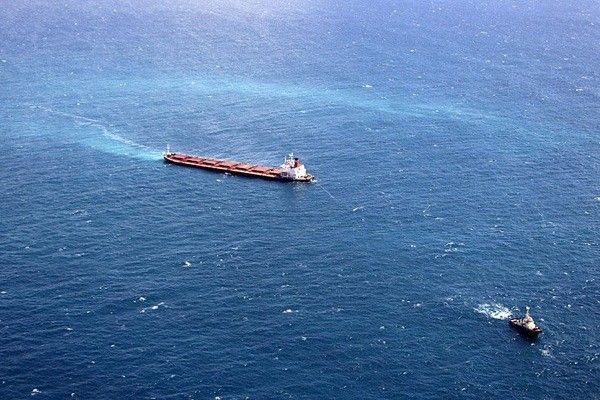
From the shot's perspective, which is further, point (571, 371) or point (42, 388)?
point (571, 371)

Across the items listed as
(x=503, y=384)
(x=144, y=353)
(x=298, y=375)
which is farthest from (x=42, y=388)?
(x=503, y=384)

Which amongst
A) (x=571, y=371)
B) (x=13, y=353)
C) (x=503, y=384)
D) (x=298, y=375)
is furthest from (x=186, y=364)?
(x=571, y=371)

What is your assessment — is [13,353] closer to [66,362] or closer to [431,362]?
[66,362]

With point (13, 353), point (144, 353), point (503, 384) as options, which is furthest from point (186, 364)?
point (503, 384)

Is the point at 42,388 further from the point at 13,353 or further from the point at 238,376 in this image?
the point at 238,376

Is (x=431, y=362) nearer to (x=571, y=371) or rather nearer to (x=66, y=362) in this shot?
(x=571, y=371)

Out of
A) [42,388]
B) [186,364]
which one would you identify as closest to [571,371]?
[186,364]

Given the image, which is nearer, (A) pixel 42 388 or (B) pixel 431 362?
(A) pixel 42 388
